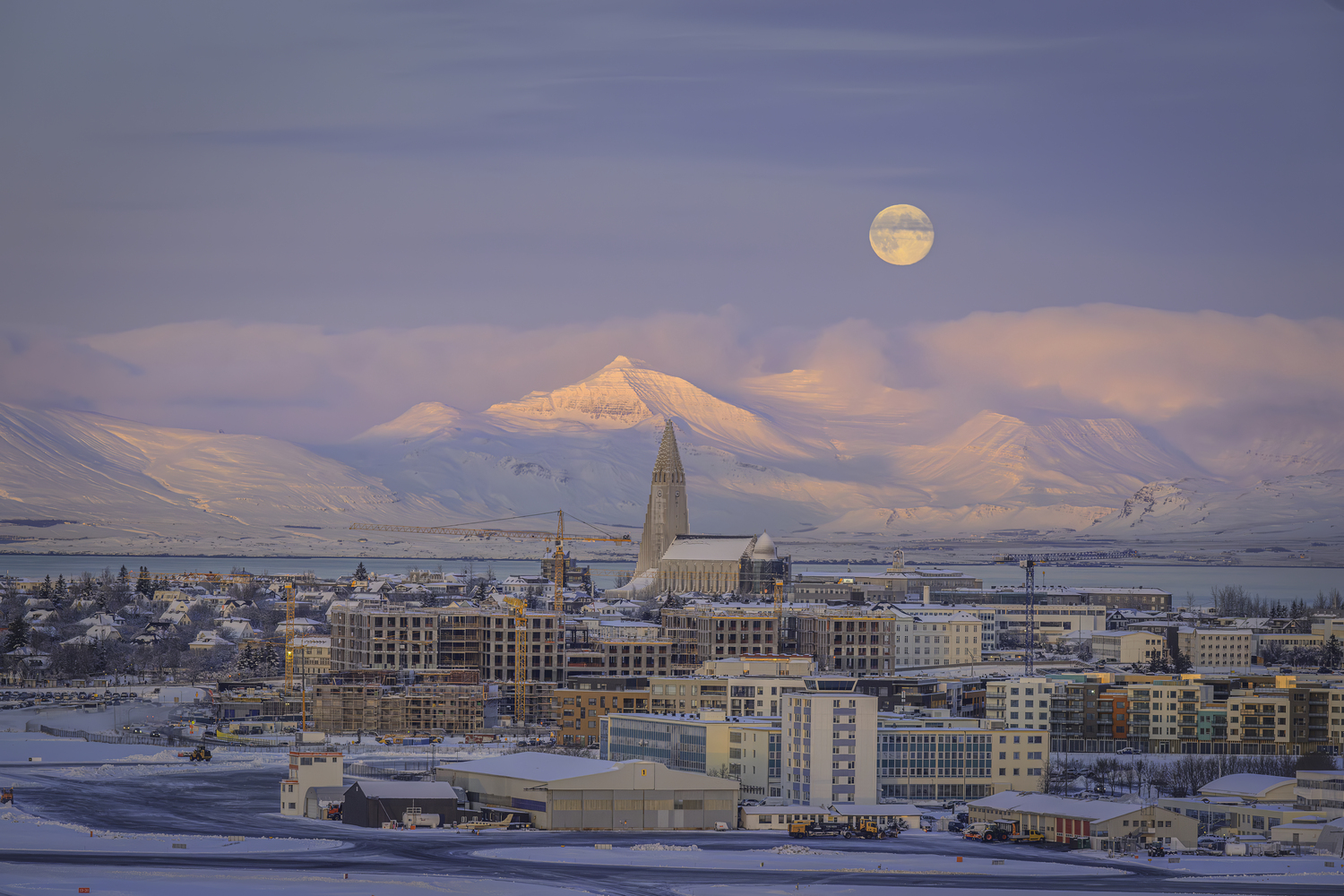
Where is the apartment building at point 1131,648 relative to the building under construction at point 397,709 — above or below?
above

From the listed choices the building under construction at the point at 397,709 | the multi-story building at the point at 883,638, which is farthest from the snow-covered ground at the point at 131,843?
the multi-story building at the point at 883,638

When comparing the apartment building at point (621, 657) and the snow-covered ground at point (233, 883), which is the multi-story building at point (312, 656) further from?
the snow-covered ground at point (233, 883)

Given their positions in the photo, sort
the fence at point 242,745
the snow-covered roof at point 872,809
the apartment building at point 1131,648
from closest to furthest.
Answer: the snow-covered roof at point 872,809 → the fence at point 242,745 → the apartment building at point 1131,648

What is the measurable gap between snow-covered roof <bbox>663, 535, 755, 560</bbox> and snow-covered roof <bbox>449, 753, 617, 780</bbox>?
90.8m

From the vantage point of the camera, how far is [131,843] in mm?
47062

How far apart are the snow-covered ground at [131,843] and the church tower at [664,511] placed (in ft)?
358

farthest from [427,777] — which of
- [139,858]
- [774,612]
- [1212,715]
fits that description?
[774,612]

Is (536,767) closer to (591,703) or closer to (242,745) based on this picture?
(591,703)

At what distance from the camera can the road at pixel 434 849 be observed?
144 feet

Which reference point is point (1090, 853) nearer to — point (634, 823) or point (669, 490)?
point (634, 823)

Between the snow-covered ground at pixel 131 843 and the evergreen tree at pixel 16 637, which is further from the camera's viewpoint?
the evergreen tree at pixel 16 637

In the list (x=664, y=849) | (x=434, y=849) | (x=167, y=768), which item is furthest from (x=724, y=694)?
(x=434, y=849)

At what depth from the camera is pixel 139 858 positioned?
44.9m

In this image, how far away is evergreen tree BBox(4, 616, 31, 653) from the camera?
108 meters
